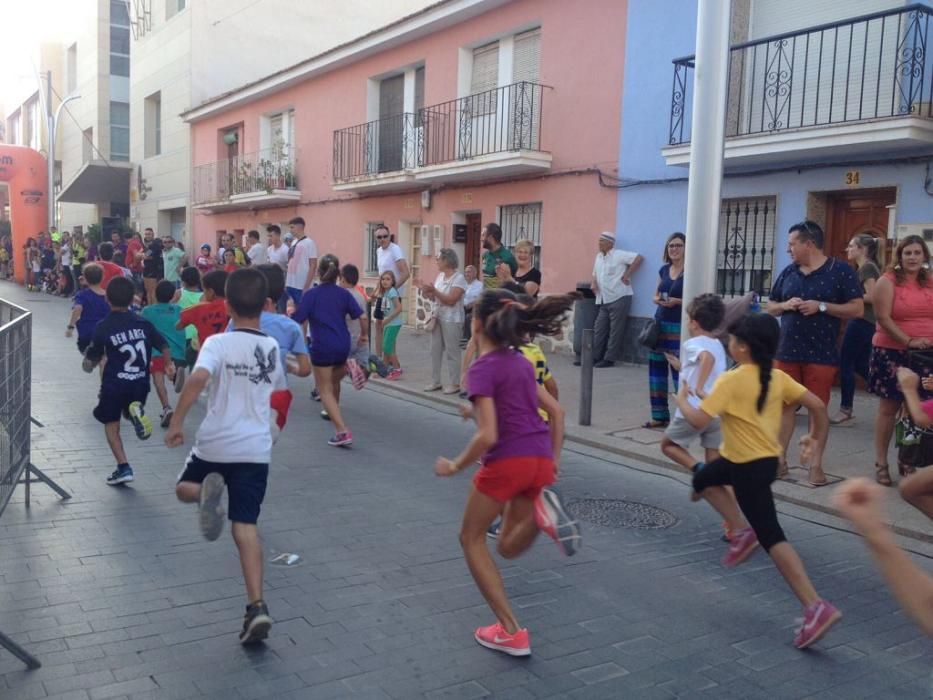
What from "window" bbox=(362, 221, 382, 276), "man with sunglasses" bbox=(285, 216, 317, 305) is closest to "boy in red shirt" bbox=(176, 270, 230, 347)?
"man with sunglasses" bbox=(285, 216, 317, 305)

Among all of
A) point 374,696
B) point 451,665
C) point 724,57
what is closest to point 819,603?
point 451,665

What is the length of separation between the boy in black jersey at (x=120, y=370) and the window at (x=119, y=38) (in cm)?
3394

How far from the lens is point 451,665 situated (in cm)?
366

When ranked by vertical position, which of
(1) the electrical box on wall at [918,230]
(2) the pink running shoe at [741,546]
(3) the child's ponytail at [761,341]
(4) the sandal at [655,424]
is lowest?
(4) the sandal at [655,424]

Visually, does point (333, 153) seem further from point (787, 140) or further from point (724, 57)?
point (724, 57)

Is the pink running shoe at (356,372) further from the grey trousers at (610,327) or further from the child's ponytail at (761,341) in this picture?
the grey trousers at (610,327)

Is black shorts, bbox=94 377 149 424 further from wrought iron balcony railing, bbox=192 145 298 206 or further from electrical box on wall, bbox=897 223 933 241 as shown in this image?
wrought iron balcony railing, bbox=192 145 298 206

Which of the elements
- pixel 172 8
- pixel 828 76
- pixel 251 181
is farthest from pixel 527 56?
pixel 172 8

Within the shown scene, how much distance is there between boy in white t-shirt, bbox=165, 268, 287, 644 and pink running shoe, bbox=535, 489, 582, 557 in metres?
1.27

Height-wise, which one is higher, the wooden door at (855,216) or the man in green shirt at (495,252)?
the wooden door at (855,216)

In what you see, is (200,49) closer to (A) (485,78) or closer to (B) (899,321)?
(A) (485,78)

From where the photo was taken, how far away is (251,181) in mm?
23781

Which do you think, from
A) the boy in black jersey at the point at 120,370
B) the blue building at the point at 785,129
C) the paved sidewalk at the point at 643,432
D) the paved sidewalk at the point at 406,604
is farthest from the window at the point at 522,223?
the boy in black jersey at the point at 120,370

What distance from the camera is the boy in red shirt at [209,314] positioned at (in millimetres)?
7078
